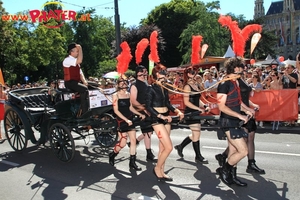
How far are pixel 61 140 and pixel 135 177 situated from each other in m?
2.03

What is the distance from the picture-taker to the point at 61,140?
7242 mm

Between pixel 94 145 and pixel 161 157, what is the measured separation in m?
3.77

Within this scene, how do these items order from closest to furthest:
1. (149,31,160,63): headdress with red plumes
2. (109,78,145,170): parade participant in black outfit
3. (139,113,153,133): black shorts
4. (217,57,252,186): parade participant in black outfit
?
1. (217,57,252,186): parade participant in black outfit
2. (139,113,153,133): black shorts
3. (109,78,145,170): parade participant in black outfit
4. (149,31,160,63): headdress with red plumes

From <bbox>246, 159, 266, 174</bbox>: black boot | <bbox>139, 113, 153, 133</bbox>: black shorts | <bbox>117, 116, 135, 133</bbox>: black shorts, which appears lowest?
<bbox>246, 159, 266, 174</bbox>: black boot

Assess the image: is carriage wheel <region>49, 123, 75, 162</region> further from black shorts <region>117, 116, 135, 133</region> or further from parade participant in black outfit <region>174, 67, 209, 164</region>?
parade participant in black outfit <region>174, 67, 209, 164</region>

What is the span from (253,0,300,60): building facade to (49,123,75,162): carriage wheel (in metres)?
106

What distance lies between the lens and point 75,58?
7246 millimetres

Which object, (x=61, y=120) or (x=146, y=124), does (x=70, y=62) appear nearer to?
(x=61, y=120)

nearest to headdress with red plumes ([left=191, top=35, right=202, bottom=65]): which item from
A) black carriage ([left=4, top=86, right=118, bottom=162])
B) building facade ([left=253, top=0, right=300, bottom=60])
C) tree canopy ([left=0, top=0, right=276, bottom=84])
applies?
black carriage ([left=4, top=86, right=118, bottom=162])

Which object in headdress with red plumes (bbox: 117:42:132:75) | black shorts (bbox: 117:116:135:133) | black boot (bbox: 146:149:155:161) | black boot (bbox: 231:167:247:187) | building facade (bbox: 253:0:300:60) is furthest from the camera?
building facade (bbox: 253:0:300:60)

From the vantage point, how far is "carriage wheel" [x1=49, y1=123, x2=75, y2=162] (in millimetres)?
7184

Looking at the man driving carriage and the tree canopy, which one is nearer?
the man driving carriage

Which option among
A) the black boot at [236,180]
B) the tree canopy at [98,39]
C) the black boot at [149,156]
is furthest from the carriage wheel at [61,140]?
the tree canopy at [98,39]

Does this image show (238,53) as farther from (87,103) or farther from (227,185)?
(87,103)
